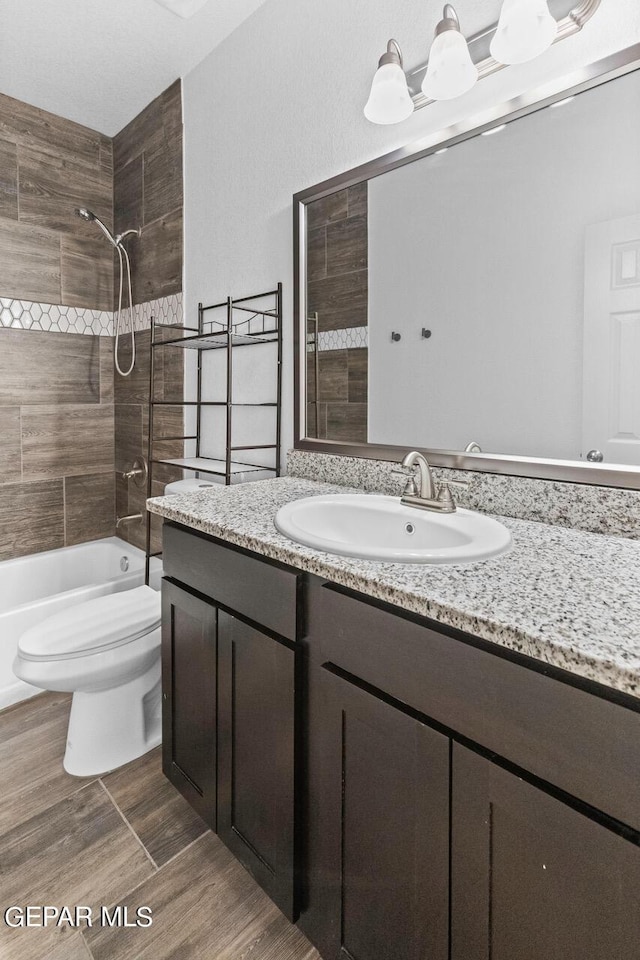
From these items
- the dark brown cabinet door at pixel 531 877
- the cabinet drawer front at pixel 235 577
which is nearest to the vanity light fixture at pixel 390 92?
the cabinet drawer front at pixel 235 577

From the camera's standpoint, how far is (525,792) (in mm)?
627

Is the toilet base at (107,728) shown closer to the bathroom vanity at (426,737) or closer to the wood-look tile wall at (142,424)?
the bathroom vanity at (426,737)

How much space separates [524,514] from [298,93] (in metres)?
1.55

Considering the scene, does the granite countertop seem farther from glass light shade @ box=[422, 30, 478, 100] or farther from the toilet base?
glass light shade @ box=[422, 30, 478, 100]

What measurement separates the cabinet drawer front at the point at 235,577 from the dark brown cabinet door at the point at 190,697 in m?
0.05

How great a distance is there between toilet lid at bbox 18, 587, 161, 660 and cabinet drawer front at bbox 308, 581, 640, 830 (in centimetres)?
93

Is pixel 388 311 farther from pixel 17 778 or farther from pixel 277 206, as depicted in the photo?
pixel 17 778

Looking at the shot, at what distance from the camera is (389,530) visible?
121cm

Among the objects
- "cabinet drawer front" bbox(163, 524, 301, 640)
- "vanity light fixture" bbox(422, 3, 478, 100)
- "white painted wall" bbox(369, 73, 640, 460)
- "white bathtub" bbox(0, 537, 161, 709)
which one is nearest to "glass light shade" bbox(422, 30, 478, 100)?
"vanity light fixture" bbox(422, 3, 478, 100)

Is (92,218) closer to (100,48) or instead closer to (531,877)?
(100,48)

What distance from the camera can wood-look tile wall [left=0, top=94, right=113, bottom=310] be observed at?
92.0 inches

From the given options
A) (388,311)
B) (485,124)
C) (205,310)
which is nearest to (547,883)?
(388,311)

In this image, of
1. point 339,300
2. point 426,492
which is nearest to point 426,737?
point 426,492

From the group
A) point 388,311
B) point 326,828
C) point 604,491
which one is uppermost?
point 388,311
